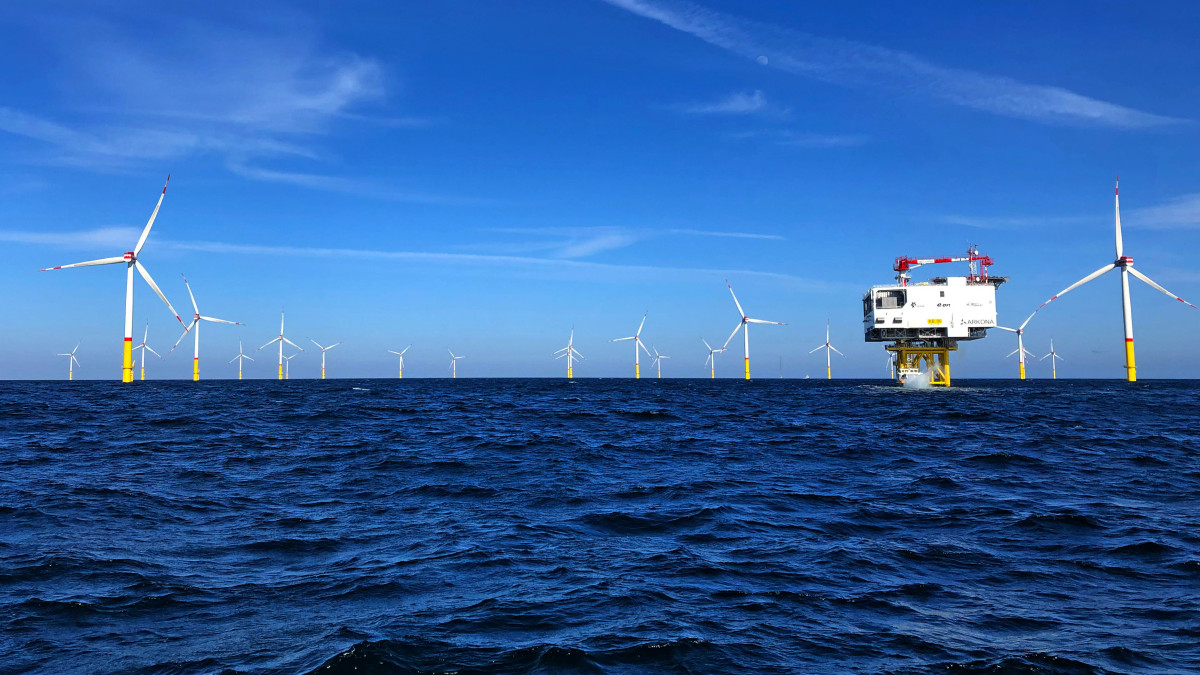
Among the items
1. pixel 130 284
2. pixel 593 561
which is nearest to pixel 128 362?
pixel 130 284

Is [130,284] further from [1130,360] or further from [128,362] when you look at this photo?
[1130,360]

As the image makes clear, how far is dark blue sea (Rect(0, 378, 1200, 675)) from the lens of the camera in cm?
833

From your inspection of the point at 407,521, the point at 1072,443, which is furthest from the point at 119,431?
the point at 1072,443

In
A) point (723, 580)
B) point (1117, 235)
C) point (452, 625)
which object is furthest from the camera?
point (1117, 235)

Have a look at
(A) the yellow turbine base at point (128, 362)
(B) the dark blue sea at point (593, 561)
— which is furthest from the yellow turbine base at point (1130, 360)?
(A) the yellow turbine base at point (128, 362)

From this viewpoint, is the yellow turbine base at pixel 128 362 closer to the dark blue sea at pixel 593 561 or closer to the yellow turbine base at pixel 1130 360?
the dark blue sea at pixel 593 561

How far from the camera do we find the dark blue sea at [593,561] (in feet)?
27.3

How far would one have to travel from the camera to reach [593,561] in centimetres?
1234

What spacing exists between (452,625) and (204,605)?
3.86 metres

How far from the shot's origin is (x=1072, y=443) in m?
31.1

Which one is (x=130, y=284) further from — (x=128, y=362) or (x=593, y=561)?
(x=593, y=561)

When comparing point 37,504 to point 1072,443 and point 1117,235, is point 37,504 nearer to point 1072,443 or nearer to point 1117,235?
point 1072,443

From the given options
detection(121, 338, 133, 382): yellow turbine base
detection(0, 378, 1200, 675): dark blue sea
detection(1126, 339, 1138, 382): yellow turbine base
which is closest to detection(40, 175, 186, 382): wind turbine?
detection(121, 338, 133, 382): yellow turbine base

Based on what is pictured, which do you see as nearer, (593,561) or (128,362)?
(593,561)
